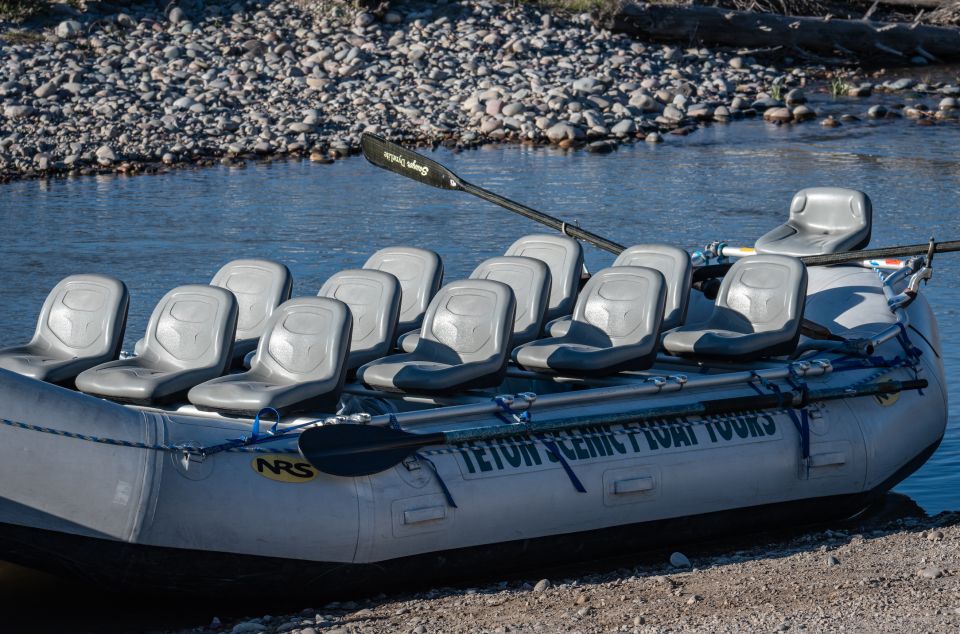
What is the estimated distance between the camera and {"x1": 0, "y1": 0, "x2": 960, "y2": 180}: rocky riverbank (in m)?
19.1

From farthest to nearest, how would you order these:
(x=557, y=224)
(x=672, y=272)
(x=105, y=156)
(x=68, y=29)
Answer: (x=68, y=29) < (x=105, y=156) < (x=557, y=224) < (x=672, y=272)

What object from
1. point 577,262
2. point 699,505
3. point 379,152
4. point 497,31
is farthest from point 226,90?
point 699,505

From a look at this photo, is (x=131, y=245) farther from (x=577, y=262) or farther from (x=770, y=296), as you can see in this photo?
(x=770, y=296)

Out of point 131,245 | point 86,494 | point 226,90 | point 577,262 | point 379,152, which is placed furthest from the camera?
point 226,90

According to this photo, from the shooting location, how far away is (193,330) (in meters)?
7.48

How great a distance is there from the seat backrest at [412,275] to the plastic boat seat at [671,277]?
28.9 inches

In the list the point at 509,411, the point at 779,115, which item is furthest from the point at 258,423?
the point at 779,115

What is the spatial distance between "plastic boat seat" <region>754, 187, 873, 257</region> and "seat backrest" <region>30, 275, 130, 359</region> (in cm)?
450

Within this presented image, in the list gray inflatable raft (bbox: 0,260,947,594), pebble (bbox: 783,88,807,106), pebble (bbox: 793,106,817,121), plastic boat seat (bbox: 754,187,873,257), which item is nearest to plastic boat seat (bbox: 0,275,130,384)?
gray inflatable raft (bbox: 0,260,947,594)

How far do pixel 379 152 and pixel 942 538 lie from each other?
6180mm

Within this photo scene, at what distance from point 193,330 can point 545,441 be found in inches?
73.7

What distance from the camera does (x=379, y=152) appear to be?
11914 mm

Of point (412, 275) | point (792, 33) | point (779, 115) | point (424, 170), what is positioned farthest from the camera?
point (792, 33)

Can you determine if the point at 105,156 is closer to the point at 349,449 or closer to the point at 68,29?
the point at 68,29
